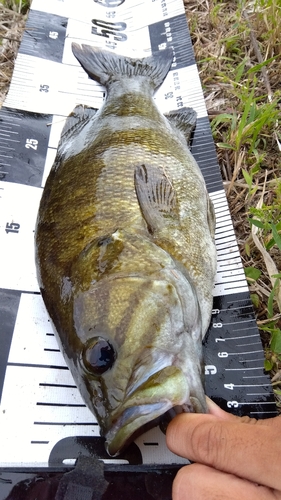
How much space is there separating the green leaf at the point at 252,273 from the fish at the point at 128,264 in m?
0.38

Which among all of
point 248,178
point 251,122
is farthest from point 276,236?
point 251,122

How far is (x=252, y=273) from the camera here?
239 centimetres

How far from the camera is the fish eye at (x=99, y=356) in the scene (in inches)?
58.7

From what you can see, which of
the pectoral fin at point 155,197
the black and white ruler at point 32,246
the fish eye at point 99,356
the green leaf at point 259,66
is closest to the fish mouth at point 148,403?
the fish eye at point 99,356

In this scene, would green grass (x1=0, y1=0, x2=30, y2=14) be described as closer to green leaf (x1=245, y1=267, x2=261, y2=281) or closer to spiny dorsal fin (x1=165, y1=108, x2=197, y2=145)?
spiny dorsal fin (x1=165, y1=108, x2=197, y2=145)

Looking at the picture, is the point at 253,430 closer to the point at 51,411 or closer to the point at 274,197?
the point at 51,411

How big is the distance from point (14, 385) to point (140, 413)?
96cm

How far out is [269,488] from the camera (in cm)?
124

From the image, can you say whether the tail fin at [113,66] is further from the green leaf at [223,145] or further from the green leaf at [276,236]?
the green leaf at [276,236]

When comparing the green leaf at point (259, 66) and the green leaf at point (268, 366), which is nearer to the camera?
the green leaf at point (268, 366)

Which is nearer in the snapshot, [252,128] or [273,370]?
[273,370]

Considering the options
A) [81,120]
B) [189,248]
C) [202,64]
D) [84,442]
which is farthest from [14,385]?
[202,64]

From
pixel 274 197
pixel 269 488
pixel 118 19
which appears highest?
pixel 118 19

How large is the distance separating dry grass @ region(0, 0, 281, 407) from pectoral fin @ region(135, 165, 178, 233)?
74cm
